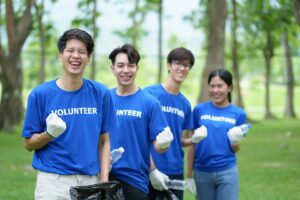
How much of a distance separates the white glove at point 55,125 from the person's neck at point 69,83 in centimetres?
28

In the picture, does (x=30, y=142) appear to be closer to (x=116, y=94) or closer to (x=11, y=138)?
(x=116, y=94)

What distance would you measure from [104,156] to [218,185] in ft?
6.43

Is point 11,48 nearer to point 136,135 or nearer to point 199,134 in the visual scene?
point 199,134

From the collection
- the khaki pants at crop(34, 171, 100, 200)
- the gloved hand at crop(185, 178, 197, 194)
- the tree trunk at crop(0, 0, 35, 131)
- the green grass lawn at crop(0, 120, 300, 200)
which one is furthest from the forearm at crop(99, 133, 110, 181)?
the tree trunk at crop(0, 0, 35, 131)

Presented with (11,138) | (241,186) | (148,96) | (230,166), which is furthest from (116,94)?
(11,138)

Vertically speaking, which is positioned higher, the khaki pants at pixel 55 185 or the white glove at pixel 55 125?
the white glove at pixel 55 125

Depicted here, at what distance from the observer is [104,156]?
4.53 meters

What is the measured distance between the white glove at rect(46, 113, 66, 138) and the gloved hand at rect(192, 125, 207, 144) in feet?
6.48

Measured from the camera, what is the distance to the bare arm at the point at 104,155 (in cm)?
450

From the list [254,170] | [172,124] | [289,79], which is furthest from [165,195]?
[289,79]

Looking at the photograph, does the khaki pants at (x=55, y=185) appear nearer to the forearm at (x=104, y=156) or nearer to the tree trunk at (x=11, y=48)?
the forearm at (x=104, y=156)

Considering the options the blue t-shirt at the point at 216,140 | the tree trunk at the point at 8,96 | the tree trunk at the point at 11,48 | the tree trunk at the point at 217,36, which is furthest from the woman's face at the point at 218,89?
the tree trunk at the point at 8,96

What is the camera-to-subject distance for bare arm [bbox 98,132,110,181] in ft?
14.8

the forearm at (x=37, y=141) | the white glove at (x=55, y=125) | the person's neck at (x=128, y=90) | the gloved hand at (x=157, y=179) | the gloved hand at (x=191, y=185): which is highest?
the person's neck at (x=128, y=90)
